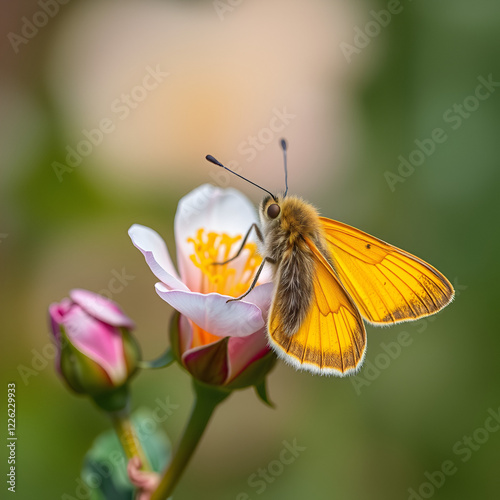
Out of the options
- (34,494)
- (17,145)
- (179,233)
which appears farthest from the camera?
(17,145)

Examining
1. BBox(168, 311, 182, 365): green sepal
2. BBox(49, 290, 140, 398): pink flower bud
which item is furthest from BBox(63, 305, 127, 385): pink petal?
BBox(168, 311, 182, 365): green sepal

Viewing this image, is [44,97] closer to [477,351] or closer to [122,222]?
[122,222]

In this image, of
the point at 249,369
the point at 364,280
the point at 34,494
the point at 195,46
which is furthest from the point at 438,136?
the point at 34,494

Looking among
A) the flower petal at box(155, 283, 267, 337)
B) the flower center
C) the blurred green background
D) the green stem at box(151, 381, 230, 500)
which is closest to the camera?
the flower petal at box(155, 283, 267, 337)

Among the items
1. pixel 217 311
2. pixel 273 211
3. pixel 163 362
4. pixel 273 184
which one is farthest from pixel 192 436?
pixel 273 184

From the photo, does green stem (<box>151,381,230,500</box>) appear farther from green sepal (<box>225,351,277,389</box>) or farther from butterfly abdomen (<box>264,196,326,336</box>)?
butterfly abdomen (<box>264,196,326,336</box>)

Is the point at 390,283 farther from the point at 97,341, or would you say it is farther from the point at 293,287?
the point at 97,341
